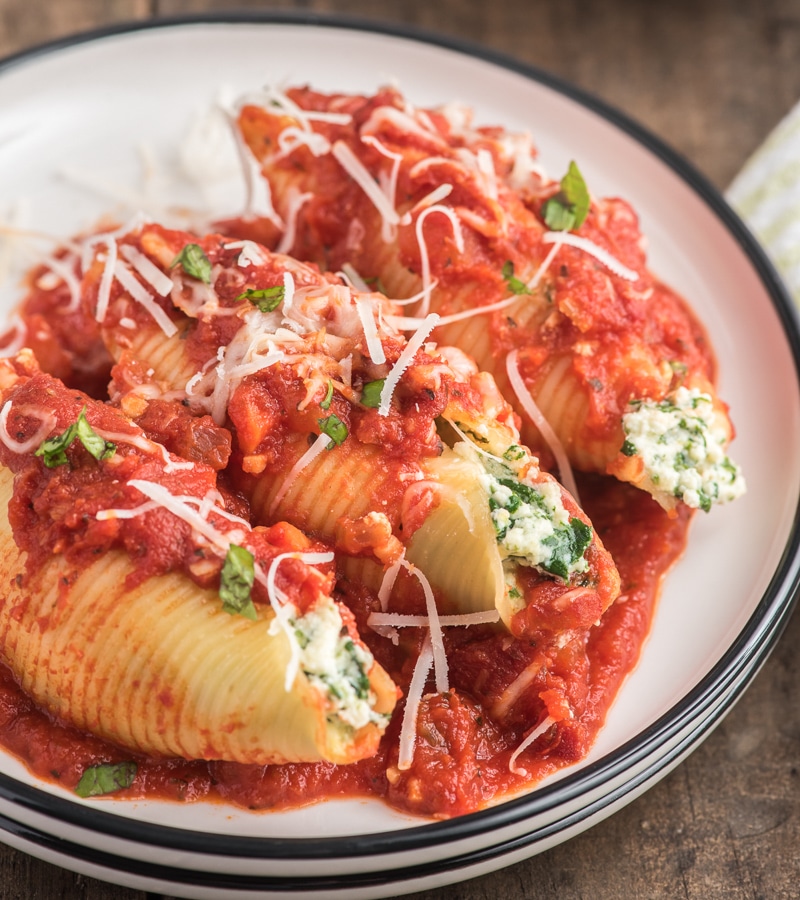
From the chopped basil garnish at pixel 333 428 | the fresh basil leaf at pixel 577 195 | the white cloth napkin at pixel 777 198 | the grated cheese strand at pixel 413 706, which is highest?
the white cloth napkin at pixel 777 198

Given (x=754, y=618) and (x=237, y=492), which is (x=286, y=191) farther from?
(x=754, y=618)

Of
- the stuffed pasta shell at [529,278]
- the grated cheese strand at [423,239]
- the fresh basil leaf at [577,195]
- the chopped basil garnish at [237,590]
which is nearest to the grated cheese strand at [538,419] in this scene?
the stuffed pasta shell at [529,278]

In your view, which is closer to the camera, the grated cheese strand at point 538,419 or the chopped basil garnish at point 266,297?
the chopped basil garnish at point 266,297

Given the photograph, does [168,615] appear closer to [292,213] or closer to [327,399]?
→ [327,399]

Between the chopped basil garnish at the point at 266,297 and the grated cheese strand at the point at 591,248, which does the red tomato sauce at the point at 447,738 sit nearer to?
the chopped basil garnish at the point at 266,297

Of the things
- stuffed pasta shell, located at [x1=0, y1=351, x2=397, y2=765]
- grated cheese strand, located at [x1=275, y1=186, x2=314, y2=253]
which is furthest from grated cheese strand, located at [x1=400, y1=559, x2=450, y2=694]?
grated cheese strand, located at [x1=275, y1=186, x2=314, y2=253]

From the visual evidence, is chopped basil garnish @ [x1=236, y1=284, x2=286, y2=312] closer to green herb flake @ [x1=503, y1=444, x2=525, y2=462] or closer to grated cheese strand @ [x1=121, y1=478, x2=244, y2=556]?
grated cheese strand @ [x1=121, y1=478, x2=244, y2=556]

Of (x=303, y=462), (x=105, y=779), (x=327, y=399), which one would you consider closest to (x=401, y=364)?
(x=327, y=399)

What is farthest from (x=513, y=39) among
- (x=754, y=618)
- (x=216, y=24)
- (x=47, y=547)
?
(x=47, y=547)
